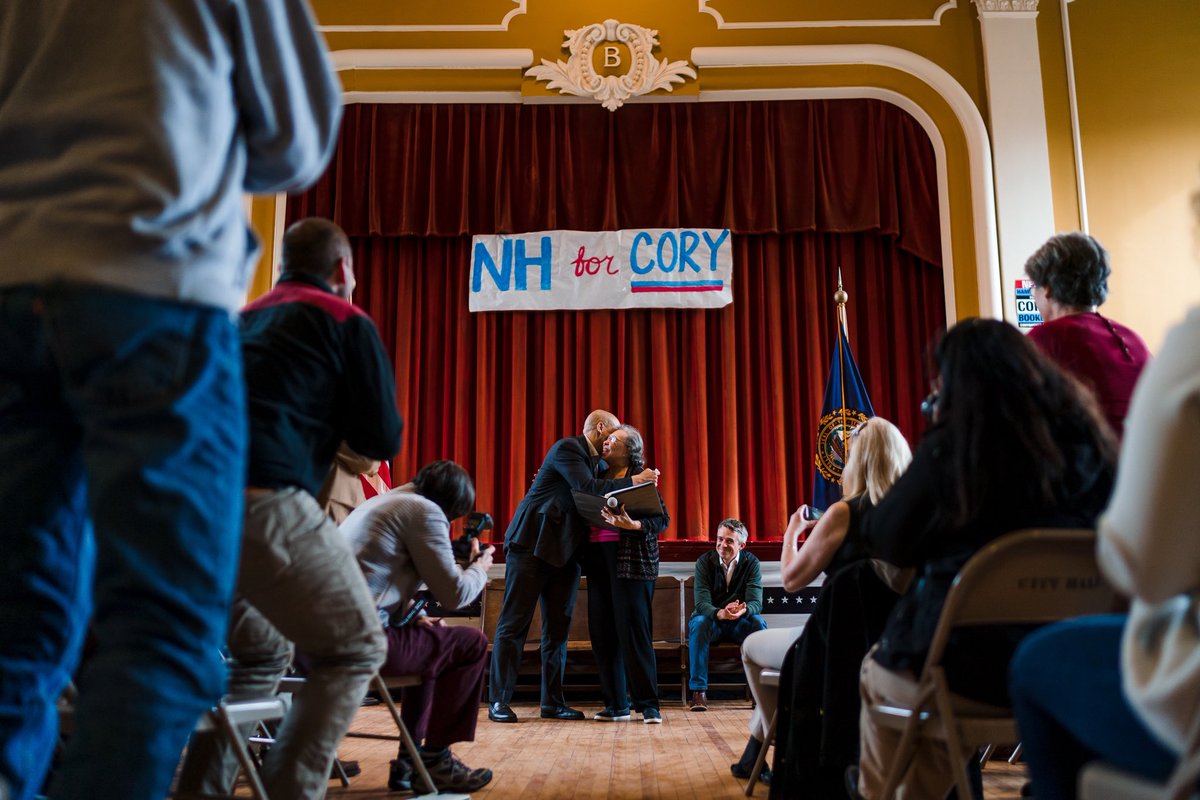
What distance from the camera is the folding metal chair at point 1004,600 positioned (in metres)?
1.56

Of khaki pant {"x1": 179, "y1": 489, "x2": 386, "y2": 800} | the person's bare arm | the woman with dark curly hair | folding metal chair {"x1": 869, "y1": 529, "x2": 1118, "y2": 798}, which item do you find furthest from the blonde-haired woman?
khaki pant {"x1": 179, "y1": 489, "x2": 386, "y2": 800}

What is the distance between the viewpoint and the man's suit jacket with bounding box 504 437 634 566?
4.83 m

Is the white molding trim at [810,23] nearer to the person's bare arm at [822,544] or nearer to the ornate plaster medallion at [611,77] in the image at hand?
the ornate plaster medallion at [611,77]

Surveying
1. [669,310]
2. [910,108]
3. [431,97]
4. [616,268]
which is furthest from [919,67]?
[431,97]

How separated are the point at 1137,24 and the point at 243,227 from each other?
770cm

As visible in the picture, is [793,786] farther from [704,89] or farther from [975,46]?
[975,46]

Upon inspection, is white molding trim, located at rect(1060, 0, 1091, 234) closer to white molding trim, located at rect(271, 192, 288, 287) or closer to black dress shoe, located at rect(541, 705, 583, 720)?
black dress shoe, located at rect(541, 705, 583, 720)

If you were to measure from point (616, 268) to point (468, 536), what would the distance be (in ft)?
15.0

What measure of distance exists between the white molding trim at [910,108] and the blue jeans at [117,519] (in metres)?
6.66

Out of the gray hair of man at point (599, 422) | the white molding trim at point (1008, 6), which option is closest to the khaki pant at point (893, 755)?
the gray hair of man at point (599, 422)

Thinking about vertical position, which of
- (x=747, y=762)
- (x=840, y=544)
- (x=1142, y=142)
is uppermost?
(x=1142, y=142)

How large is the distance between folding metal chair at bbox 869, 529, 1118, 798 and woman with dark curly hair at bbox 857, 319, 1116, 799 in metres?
0.03

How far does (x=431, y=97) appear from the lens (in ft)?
24.3

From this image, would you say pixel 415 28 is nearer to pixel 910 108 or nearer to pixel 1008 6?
pixel 910 108
